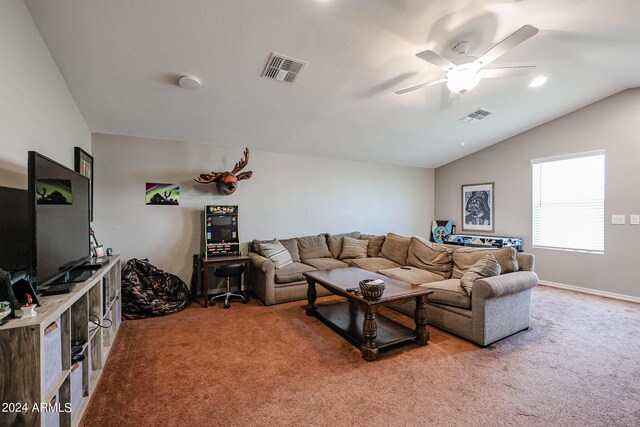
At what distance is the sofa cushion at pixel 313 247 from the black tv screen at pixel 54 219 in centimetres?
313

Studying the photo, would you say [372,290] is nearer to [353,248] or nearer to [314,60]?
[314,60]

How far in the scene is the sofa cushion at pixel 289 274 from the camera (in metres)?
3.96

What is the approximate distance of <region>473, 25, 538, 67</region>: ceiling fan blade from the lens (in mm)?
1961

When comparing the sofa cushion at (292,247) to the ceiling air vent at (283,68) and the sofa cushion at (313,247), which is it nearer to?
the sofa cushion at (313,247)

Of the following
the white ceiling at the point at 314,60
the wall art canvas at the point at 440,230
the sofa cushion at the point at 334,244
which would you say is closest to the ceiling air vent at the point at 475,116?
the white ceiling at the point at 314,60

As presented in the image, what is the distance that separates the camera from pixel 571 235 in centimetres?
477

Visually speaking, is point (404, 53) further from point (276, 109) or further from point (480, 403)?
point (480, 403)

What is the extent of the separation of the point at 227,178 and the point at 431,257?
316 centimetres

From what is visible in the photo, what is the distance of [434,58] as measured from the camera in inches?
95.7

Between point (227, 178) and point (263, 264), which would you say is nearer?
point (263, 264)

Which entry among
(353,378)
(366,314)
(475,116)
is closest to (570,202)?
(475,116)

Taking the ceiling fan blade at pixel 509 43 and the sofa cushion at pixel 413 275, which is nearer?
the ceiling fan blade at pixel 509 43

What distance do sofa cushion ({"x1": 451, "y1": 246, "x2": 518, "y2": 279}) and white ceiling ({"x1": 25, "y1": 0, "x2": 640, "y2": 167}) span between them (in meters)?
2.07

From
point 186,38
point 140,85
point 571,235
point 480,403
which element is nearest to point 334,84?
point 186,38
